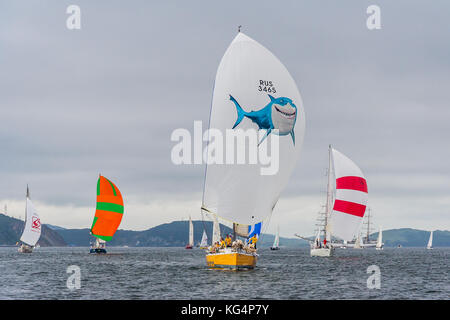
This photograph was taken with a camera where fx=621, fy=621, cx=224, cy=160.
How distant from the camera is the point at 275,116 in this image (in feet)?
149

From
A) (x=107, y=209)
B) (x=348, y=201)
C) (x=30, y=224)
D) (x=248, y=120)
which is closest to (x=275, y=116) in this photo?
(x=248, y=120)

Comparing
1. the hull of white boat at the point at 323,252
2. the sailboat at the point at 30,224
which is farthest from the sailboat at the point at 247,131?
the sailboat at the point at 30,224

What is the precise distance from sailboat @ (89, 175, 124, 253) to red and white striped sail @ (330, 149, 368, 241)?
1340 inches

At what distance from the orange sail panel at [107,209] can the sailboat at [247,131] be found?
5185 centimetres

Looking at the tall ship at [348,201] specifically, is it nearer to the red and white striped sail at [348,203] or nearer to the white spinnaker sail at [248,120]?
the red and white striped sail at [348,203]

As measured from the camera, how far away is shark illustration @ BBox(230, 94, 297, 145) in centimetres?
4456

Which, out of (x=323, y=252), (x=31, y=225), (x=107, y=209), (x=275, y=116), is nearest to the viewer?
(x=275, y=116)

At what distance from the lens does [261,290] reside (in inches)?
1474

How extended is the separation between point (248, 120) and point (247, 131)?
1.01 m

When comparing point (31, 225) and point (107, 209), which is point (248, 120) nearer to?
point (107, 209)

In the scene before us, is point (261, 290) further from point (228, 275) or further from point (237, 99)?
point (237, 99)

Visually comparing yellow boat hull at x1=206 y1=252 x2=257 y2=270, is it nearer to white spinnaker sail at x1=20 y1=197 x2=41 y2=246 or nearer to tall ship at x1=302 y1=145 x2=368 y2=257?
tall ship at x1=302 y1=145 x2=368 y2=257

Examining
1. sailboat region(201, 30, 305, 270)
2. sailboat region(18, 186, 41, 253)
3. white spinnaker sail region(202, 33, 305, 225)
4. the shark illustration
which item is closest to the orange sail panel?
sailboat region(18, 186, 41, 253)

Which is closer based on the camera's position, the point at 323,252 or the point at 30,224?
the point at 323,252
